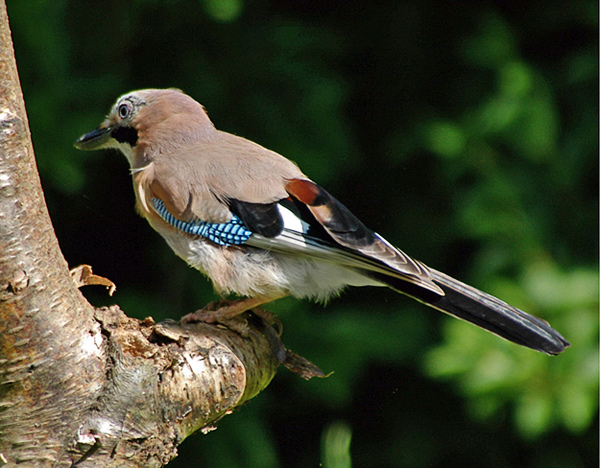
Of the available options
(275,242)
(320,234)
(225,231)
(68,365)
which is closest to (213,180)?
(225,231)

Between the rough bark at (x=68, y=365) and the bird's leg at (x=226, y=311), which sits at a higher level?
the rough bark at (x=68, y=365)

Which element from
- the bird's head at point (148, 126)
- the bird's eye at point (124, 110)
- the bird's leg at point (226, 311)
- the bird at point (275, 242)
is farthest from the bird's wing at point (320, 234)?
the bird's eye at point (124, 110)

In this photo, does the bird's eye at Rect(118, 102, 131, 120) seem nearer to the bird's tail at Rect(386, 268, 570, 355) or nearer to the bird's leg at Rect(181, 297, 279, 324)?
the bird's leg at Rect(181, 297, 279, 324)

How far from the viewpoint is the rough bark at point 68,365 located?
5.37 ft

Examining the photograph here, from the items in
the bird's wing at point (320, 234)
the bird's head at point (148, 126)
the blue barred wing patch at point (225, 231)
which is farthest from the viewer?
the bird's head at point (148, 126)

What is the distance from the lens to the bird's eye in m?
3.17

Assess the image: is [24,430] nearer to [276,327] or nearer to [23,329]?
[23,329]

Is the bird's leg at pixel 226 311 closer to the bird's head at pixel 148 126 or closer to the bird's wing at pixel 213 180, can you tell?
the bird's wing at pixel 213 180

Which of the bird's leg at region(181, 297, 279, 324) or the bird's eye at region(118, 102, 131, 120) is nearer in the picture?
the bird's leg at region(181, 297, 279, 324)

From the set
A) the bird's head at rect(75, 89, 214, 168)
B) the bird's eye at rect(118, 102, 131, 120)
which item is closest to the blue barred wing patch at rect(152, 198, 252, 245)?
the bird's head at rect(75, 89, 214, 168)

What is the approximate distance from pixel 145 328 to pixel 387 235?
2.45 metres

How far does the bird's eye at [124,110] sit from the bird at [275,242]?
1.27 feet

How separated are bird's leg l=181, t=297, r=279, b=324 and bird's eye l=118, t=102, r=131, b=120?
1016 mm

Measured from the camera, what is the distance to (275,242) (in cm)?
260
